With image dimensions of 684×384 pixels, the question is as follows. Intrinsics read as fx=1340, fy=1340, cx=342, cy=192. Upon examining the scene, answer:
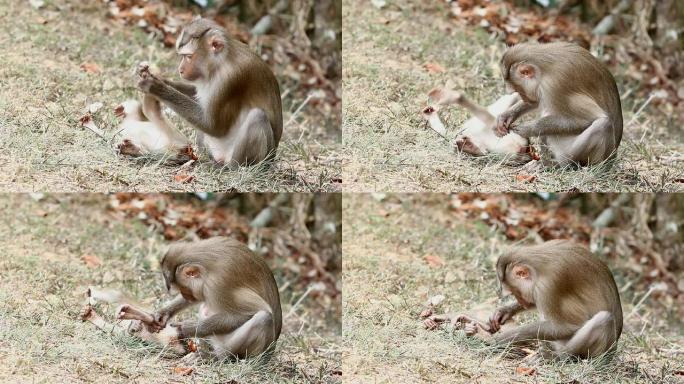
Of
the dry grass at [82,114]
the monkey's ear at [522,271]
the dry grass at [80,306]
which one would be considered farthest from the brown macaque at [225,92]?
the monkey's ear at [522,271]

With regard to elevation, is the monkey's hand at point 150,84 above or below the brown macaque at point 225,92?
above

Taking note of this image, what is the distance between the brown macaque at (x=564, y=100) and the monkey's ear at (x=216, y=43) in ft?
7.79

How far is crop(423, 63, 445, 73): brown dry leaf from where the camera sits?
12820mm

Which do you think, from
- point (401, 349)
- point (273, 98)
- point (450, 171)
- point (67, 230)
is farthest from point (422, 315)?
point (67, 230)

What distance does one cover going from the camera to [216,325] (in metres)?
10.4

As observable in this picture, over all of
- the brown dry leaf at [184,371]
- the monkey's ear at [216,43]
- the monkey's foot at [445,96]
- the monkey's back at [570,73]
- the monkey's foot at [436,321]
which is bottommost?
the monkey's foot at [436,321]

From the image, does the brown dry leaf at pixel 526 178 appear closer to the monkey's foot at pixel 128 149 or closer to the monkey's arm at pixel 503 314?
the monkey's arm at pixel 503 314

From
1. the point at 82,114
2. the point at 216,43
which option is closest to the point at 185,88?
the point at 216,43

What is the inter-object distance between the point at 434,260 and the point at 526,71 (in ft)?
6.88

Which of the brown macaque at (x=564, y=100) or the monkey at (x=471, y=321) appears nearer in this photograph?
the monkey at (x=471, y=321)

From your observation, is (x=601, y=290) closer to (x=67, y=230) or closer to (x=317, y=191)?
(x=317, y=191)

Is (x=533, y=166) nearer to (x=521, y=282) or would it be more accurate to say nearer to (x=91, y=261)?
(x=521, y=282)

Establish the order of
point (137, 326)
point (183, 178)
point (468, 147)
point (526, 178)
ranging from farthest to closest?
point (468, 147), point (526, 178), point (183, 178), point (137, 326)

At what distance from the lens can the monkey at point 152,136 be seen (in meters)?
11.4
